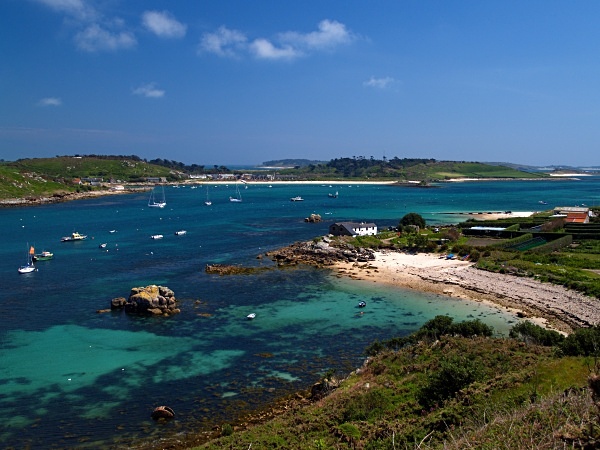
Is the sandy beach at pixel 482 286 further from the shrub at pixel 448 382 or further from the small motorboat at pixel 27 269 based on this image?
the small motorboat at pixel 27 269

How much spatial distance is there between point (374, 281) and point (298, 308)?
11463 millimetres

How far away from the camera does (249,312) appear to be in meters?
42.9

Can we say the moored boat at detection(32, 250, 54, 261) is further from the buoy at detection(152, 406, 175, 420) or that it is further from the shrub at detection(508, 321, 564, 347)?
the shrub at detection(508, 321, 564, 347)

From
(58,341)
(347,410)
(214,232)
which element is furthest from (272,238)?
(347,410)

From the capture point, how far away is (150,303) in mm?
42875

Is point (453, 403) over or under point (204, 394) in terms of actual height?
over

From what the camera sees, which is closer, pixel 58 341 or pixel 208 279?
pixel 58 341

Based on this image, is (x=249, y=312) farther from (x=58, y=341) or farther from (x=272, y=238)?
(x=272, y=238)

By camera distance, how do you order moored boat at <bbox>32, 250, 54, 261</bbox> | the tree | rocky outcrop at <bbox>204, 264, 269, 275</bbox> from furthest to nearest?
1. the tree
2. moored boat at <bbox>32, 250, 54, 261</bbox>
3. rocky outcrop at <bbox>204, 264, 269, 275</bbox>

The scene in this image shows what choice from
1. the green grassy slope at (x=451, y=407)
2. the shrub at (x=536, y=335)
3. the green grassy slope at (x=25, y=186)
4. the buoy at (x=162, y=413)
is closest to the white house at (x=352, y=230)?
the shrub at (x=536, y=335)

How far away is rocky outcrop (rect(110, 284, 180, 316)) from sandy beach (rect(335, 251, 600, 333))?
20.1m

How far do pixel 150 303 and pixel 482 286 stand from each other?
30.2 m

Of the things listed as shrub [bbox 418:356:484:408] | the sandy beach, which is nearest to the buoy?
shrub [bbox 418:356:484:408]

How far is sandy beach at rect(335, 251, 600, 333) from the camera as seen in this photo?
128 ft
